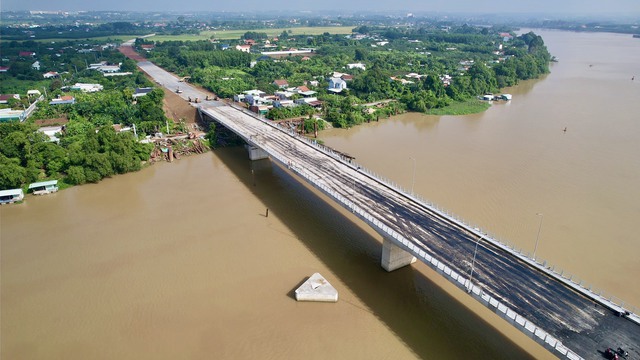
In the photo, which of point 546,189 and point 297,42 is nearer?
point 546,189

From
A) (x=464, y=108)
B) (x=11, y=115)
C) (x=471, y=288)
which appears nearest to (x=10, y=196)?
(x=11, y=115)

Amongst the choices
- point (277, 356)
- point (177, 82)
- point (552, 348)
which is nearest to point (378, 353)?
point (277, 356)

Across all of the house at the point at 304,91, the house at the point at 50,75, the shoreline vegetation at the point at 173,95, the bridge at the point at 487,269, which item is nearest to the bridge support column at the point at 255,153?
the shoreline vegetation at the point at 173,95

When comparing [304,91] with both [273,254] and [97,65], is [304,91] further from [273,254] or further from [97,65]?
[97,65]

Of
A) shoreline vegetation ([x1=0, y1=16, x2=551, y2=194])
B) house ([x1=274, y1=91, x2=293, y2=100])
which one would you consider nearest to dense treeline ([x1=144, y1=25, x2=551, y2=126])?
shoreline vegetation ([x1=0, y1=16, x2=551, y2=194])

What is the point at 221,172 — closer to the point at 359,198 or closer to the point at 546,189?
Answer: the point at 359,198

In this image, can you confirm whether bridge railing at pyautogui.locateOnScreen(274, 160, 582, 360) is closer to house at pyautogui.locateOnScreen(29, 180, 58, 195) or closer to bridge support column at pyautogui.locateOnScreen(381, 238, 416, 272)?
bridge support column at pyautogui.locateOnScreen(381, 238, 416, 272)
